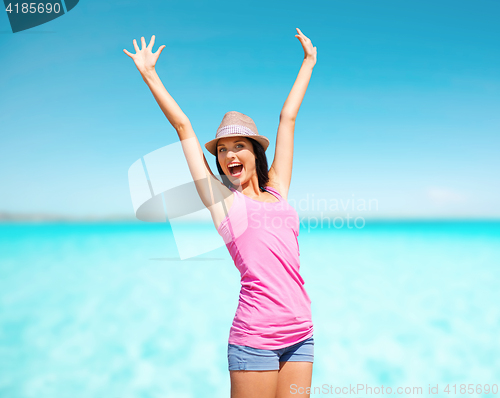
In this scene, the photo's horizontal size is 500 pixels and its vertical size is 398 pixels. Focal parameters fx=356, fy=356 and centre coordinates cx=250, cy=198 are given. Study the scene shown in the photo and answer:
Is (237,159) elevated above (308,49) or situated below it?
below

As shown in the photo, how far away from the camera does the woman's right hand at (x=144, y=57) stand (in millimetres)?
1873

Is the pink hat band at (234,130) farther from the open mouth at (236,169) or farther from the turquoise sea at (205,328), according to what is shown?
the turquoise sea at (205,328)

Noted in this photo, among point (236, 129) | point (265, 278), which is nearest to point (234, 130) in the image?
point (236, 129)

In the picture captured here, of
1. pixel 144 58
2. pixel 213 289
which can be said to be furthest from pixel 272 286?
pixel 213 289

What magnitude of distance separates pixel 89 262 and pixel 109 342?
7.68 meters

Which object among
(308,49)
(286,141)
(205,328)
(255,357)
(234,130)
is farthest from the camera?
(205,328)

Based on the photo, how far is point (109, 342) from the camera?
5457mm

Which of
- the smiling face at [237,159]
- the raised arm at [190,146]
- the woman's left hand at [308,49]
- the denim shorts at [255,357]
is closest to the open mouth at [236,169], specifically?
the smiling face at [237,159]

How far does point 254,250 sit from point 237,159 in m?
0.53

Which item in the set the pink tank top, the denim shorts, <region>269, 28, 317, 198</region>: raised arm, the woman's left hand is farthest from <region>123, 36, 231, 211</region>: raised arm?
the woman's left hand

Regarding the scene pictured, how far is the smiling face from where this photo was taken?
1.93 m

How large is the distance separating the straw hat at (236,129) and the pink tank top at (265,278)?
333 mm

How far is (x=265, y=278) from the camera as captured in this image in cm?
164

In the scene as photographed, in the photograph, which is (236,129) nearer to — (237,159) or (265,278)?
(237,159)
